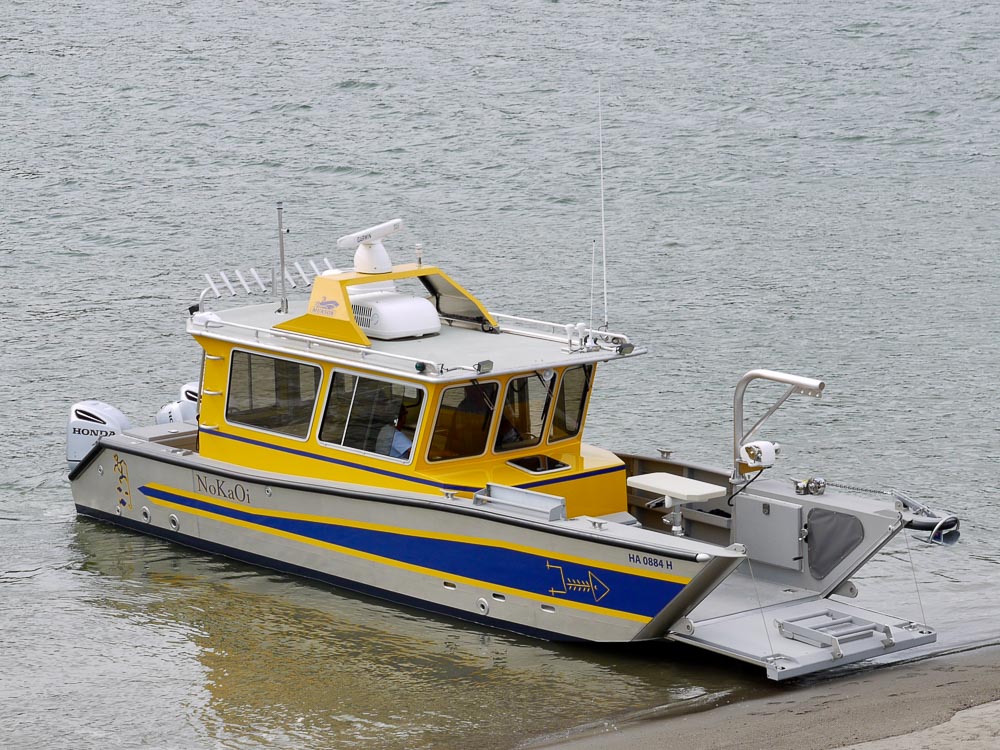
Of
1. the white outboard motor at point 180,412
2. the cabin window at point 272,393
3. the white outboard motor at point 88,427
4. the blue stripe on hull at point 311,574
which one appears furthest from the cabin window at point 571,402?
the white outboard motor at point 88,427

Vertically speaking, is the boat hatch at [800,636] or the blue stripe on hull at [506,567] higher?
the blue stripe on hull at [506,567]

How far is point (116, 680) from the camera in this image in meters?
10.2

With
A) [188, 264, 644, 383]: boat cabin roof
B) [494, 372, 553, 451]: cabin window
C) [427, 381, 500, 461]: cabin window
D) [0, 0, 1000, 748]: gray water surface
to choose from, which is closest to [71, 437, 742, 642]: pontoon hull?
[0, 0, 1000, 748]: gray water surface

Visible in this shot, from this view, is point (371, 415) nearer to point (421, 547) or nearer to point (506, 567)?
point (421, 547)

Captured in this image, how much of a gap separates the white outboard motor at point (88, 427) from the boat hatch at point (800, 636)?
5556 millimetres

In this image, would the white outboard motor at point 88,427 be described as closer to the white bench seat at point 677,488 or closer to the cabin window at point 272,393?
the cabin window at point 272,393

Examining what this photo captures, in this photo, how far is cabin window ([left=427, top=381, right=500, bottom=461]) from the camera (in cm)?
1067

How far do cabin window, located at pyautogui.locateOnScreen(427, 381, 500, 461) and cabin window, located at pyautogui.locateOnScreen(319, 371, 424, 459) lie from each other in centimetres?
17

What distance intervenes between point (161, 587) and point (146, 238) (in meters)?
13.0

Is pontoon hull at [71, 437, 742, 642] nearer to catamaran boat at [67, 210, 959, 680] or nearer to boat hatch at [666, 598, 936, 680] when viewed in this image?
catamaran boat at [67, 210, 959, 680]

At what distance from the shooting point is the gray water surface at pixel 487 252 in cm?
1009

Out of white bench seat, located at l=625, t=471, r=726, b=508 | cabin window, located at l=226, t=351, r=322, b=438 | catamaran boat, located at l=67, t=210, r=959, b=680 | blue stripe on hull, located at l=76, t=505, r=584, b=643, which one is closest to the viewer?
catamaran boat, located at l=67, t=210, r=959, b=680

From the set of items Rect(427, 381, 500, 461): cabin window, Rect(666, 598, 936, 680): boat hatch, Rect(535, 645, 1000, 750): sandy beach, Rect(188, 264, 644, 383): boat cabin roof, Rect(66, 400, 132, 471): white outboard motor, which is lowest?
Rect(535, 645, 1000, 750): sandy beach

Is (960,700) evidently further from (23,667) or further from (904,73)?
(904,73)
